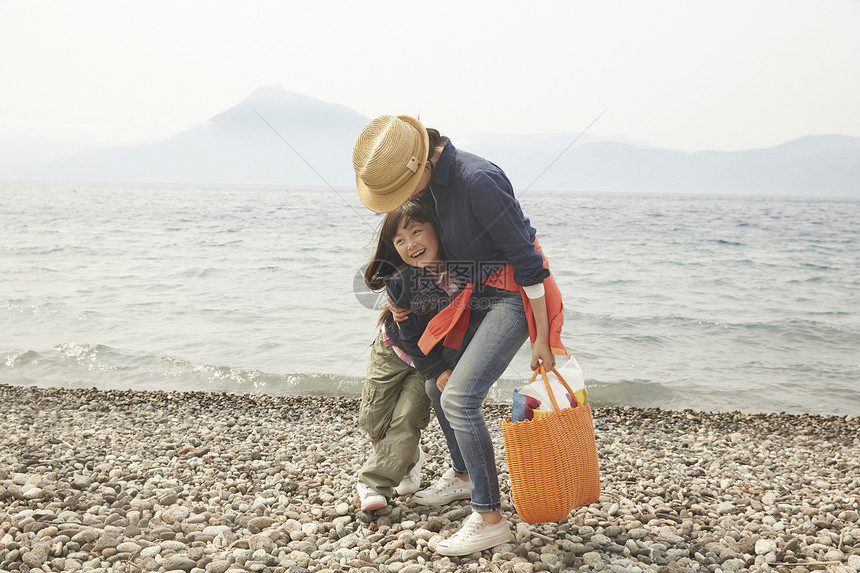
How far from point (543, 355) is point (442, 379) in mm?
589

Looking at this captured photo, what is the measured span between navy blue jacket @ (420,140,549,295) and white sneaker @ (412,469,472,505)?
1.43m

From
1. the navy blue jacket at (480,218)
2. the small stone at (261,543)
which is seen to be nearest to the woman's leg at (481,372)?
the navy blue jacket at (480,218)

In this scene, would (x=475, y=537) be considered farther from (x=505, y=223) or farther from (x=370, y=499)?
(x=505, y=223)

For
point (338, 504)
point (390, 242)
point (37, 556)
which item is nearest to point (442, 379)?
point (390, 242)

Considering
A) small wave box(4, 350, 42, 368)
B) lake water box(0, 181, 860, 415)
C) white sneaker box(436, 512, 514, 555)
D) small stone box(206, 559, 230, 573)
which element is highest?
white sneaker box(436, 512, 514, 555)

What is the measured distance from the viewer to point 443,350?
10.3 feet

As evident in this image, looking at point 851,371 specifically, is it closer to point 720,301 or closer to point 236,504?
point 720,301

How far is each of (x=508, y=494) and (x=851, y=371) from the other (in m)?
7.23

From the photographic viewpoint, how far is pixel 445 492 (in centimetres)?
353

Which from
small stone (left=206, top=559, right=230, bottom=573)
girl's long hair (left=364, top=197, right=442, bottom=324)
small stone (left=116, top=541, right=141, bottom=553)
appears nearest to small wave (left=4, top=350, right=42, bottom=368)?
small stone (left=116, top=541, right=141, bottom=553)

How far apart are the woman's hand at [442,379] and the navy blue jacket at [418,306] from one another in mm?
27

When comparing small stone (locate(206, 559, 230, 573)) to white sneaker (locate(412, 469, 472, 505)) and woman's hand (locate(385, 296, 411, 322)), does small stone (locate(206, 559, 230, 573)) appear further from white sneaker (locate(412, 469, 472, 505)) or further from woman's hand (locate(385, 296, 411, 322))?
woman's hand (locate(385, 296, 411, 322))

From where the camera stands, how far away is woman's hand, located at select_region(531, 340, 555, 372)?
2.82 meters

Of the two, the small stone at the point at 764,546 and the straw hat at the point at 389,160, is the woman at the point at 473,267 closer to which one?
the straw hat at the point at 389,160
